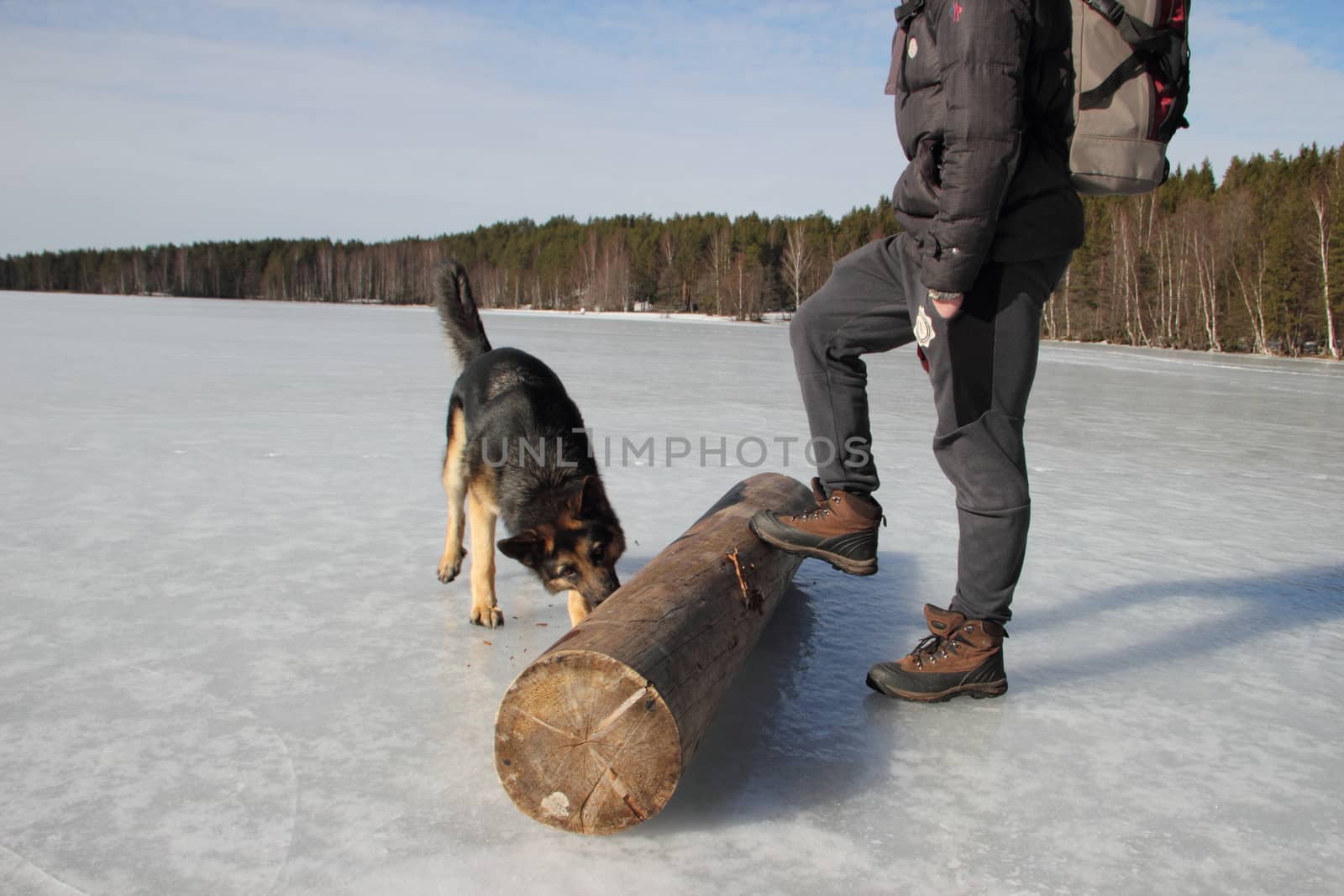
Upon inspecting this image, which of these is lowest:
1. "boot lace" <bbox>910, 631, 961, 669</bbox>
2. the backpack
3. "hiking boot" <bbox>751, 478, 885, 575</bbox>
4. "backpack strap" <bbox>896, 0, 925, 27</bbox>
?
"boot lace" <bbox>910, 631, 961, 669</bbox>

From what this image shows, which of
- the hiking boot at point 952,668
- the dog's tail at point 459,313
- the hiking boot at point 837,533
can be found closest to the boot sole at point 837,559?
the hiking boot at point 837,533

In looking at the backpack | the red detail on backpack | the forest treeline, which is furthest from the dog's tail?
the red detail on backpack

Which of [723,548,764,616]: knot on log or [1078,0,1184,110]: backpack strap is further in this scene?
[723,548,764,616]: knot on log

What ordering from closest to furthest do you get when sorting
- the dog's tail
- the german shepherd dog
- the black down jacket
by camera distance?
the black down jacket
the german shepherd dog
the dog's tail

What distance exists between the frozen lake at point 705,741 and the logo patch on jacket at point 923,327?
3.80 feet

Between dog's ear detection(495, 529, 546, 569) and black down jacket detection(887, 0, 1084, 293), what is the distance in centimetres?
163

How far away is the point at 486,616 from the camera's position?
343cm

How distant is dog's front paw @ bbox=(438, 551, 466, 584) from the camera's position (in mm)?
3916

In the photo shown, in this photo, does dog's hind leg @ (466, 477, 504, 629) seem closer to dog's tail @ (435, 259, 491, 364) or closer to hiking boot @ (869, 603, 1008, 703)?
dog's tail @ (435, 259, 491, 364)

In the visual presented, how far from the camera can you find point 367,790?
6.95ft

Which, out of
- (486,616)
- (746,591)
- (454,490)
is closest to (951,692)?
(746,591)

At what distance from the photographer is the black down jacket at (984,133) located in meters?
2.29

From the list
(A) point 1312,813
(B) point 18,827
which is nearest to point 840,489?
(A) point 1312,813

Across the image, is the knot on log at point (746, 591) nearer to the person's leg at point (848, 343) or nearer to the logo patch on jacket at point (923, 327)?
the person's leg at point (848, 343)
